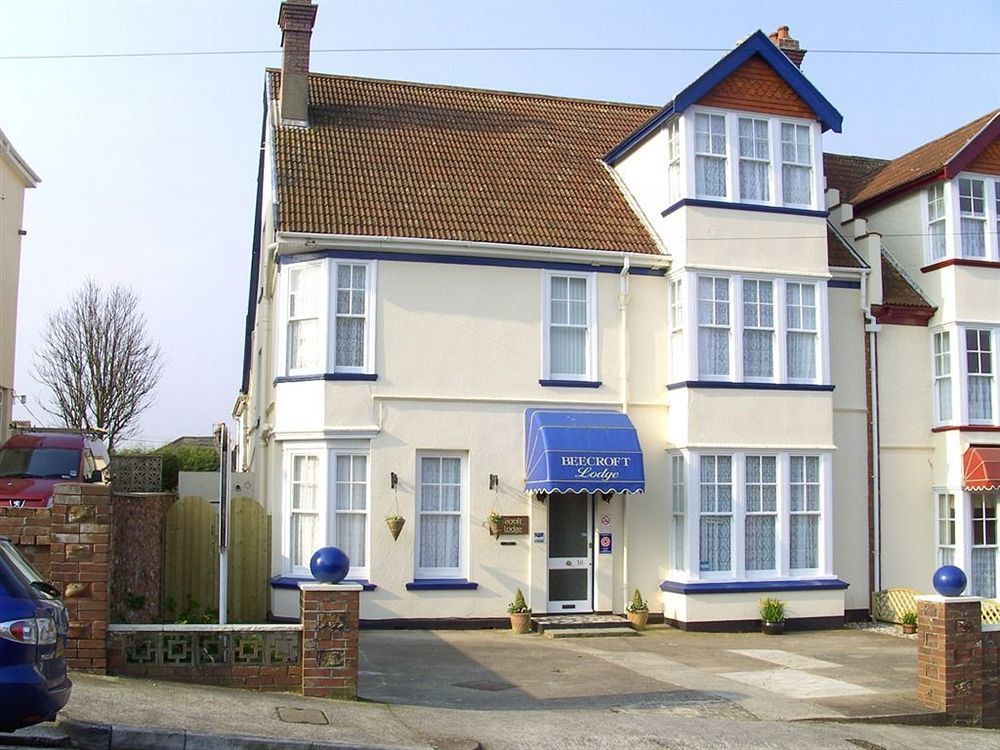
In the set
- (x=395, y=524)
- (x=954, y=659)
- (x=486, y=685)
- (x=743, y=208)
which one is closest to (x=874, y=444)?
(x=743, y=208)

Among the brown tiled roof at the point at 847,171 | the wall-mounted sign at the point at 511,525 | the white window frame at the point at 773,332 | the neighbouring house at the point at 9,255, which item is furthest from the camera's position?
the neighbouring house at the point at 9,255

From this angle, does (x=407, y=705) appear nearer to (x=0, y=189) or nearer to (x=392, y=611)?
(x=392, y=611)

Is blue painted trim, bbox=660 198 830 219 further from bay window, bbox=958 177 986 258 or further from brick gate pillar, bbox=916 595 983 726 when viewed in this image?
brick gate pillar, bbox=916 595 983 726

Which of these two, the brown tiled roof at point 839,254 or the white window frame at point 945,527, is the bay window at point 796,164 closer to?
the brown tiled roof at point 839,254

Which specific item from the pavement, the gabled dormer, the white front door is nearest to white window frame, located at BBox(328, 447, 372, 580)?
the pavement

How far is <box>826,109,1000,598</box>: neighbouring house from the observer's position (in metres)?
20.6

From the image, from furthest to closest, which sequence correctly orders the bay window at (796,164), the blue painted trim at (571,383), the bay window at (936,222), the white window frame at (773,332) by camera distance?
the bay window at (936,222)
the bay window at (796,164)
the white window frame at (773,332)
the blue painted trim at (571,383)

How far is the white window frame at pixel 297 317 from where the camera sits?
18.2 metres

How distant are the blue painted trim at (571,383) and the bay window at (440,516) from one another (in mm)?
2028

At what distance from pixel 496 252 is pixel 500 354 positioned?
1766 mm

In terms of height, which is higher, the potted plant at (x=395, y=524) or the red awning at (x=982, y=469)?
the red awning at (x=982, y=469)

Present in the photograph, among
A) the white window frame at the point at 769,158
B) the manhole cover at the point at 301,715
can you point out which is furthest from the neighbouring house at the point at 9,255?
the manhole cover at the point at 301,715

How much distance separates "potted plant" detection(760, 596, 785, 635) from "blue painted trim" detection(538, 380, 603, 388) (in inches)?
187

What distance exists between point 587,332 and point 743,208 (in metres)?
3.57
